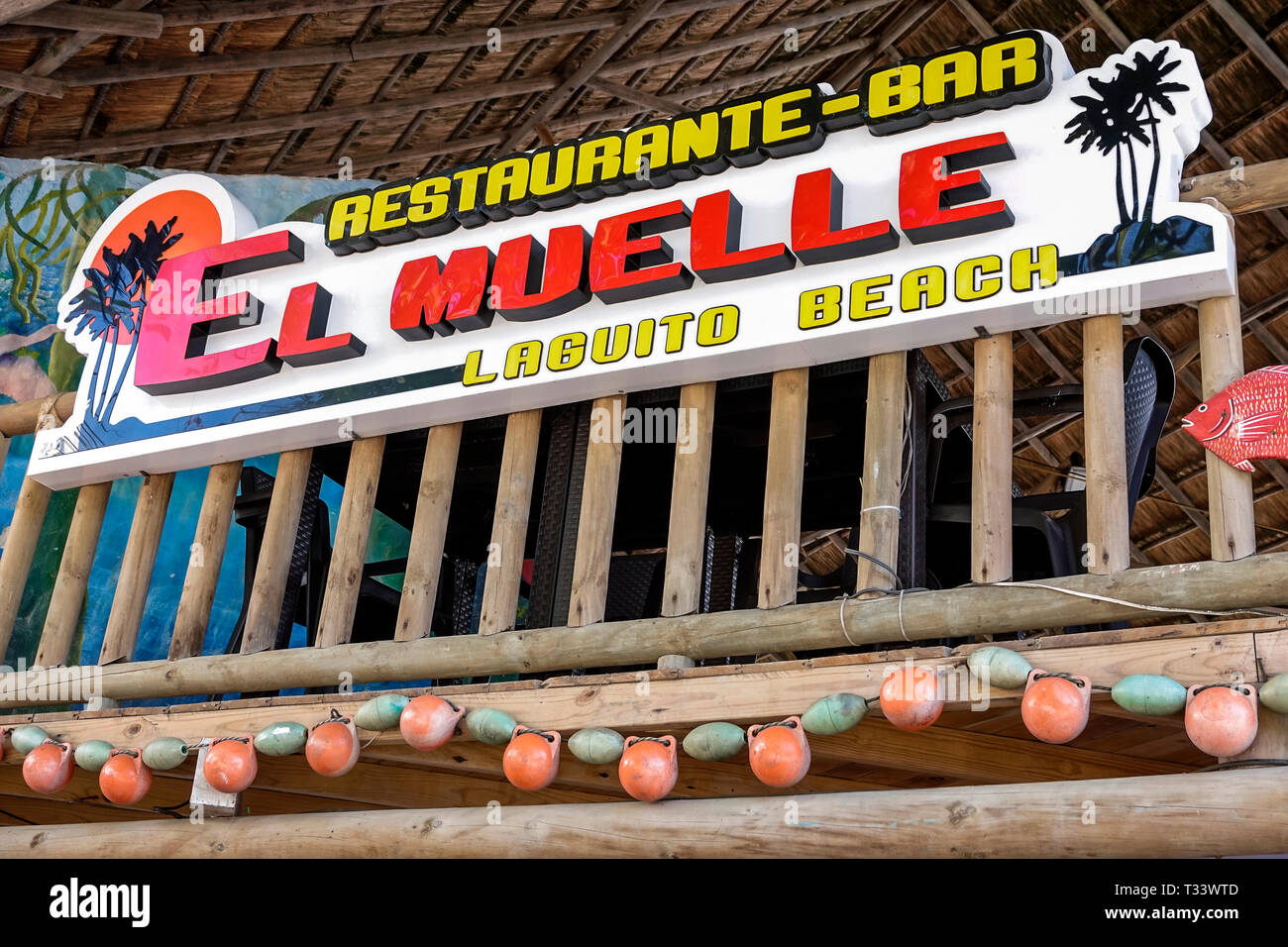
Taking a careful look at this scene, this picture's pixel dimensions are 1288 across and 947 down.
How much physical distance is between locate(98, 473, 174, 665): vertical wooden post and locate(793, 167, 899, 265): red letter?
105 inches

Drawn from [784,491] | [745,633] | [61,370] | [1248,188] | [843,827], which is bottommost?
[843,827]

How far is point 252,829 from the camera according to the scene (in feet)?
12.9

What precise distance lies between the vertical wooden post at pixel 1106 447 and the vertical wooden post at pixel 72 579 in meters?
3.68

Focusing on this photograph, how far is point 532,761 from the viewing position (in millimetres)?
3422

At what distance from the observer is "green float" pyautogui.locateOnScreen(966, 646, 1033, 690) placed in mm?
2932

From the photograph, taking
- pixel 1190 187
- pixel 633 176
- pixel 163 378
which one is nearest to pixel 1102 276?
pixel 1190 187

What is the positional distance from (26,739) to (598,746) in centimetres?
213

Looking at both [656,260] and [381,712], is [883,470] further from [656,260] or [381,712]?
[381,712]

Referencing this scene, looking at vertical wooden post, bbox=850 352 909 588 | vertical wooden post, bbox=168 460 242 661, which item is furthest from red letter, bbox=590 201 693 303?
vertical wooden post, bbox=168 460 242 661

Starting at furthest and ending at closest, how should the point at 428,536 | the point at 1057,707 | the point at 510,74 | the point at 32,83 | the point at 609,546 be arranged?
the point at 510,74, the point at 32,83, the point at 428,536, the point at 609,546, the point at 1057,707

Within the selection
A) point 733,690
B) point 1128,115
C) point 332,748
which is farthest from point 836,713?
point 1128,115

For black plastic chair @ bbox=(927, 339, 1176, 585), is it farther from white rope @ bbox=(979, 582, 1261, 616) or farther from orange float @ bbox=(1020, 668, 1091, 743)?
orange float @ bbox=(1020, 668, 1091, 743)

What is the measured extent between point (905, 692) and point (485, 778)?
2.03 meters

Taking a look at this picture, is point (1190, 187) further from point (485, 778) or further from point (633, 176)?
point (485, 778)
